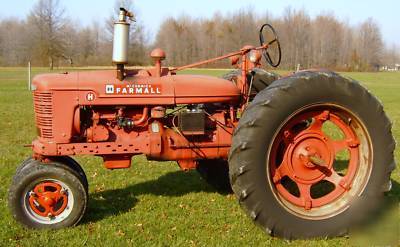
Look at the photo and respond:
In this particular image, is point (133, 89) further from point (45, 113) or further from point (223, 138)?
point (223, 138)

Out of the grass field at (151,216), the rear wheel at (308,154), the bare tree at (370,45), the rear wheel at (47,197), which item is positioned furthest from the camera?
the bare tree at (370,45)

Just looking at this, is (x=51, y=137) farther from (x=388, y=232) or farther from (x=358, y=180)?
(x=388, y=232)

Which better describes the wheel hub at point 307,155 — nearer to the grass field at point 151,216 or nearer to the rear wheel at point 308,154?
the rear wheel at point 308,154

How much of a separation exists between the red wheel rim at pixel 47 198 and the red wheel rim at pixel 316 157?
2.00 m

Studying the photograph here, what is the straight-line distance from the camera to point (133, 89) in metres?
4.36

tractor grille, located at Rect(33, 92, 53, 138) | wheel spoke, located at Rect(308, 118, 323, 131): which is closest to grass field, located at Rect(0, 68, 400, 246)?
tractor grille, located at Rect(33, 92, 53, 138)

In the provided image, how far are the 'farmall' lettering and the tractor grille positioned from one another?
0.56 metres

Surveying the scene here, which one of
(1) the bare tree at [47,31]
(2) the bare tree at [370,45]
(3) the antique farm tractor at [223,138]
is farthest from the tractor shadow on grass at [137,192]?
(2) the bare tree at [370,45]

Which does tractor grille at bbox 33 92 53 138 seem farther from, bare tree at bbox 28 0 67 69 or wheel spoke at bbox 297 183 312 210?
bare tree at bbox 28 0 67 69

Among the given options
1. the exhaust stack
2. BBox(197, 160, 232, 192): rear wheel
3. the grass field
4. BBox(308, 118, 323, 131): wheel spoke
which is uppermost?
the exhaust stack

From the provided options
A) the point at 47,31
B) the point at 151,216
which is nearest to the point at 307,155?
the point at 151,216

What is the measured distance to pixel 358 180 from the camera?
431 centimetres

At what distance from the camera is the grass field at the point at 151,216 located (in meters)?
4.06

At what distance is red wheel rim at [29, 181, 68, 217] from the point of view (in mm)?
4207
